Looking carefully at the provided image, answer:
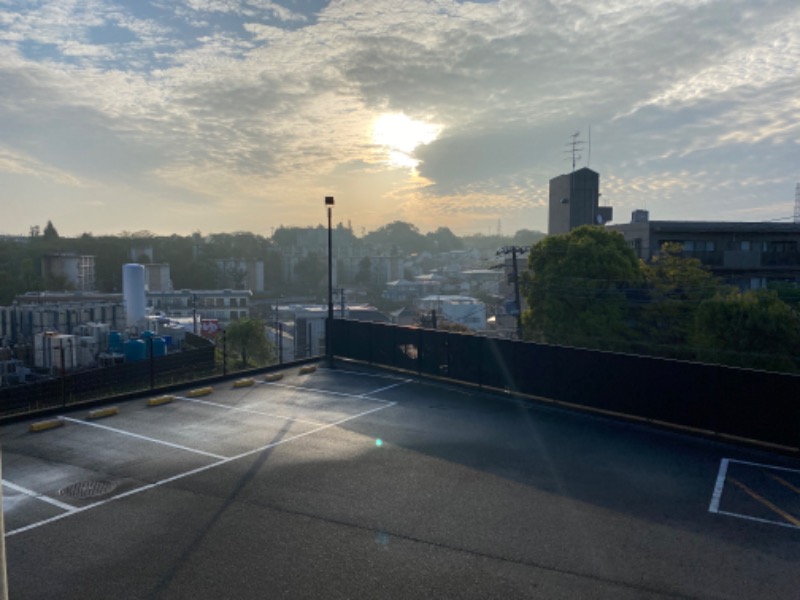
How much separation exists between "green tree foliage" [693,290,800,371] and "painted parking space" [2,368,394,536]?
18.2m

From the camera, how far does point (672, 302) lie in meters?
32.8

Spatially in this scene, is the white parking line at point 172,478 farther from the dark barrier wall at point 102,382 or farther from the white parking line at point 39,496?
the dark barrier wall at point 102,382

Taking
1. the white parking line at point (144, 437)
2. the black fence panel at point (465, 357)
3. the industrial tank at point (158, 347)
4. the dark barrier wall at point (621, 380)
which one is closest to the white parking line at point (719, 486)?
the dark barrier wall at point (621, 380)

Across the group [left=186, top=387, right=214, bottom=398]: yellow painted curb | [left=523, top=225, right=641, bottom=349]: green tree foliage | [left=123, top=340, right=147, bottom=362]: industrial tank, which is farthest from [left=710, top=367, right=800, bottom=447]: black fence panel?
[left=123, top=340, right=147, bottom=362]: industrial tank

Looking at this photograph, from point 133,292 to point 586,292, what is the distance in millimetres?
37589

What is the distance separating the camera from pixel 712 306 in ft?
92.2

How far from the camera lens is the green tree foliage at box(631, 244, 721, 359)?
3266 cm

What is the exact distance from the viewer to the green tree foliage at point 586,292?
32.0 metres

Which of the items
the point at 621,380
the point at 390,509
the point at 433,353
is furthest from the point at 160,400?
the point at 621,380

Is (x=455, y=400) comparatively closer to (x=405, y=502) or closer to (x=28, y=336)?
(x=405, y=502)

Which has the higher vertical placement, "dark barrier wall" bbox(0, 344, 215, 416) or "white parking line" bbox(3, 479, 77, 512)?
"white parking line" bbox(3, 479, 77, 512)

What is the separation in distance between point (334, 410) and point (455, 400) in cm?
386

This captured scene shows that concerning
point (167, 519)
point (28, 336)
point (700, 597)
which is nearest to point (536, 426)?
point (700, 597)

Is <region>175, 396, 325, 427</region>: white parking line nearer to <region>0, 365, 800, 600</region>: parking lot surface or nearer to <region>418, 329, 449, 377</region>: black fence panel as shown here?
<region>0, 365, 800, 600</region>: parking lot surface
